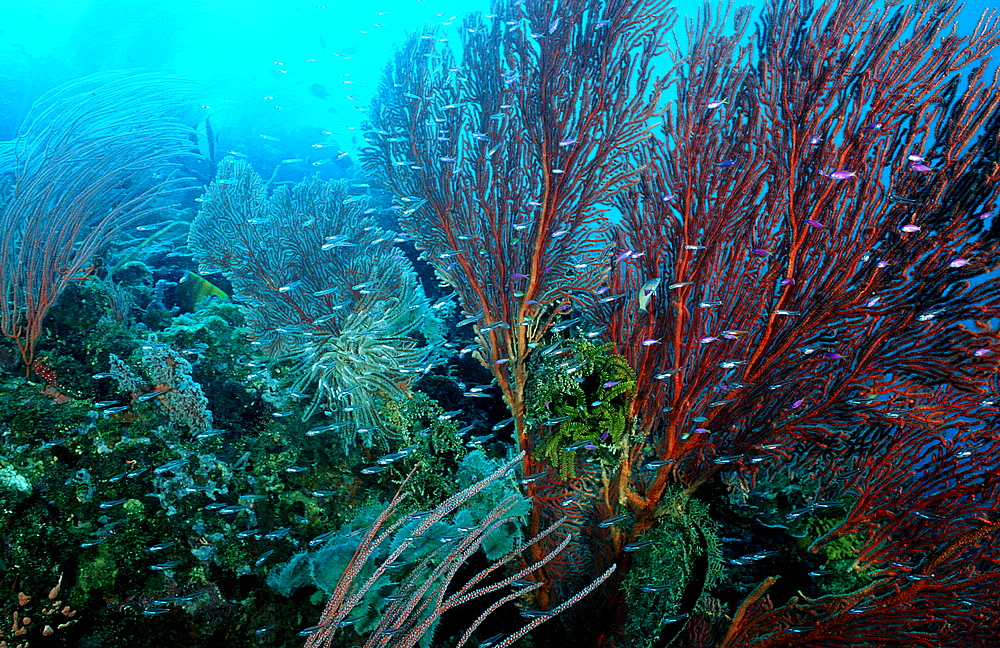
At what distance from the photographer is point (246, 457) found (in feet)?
13.4

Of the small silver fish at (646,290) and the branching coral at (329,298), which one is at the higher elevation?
the branching coral at (329,298)

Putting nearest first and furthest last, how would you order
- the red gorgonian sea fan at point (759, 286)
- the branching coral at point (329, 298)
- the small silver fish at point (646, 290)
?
the red gorgonian sea fan at point (759, 286) → the small silver fish at point (646, 290) → the branching coral at point (329, 298)

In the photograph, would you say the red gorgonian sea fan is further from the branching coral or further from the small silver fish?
the branching coral

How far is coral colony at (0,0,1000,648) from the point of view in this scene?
3133mm

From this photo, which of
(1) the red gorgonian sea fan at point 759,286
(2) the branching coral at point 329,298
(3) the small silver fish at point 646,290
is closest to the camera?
(1) the red gorgonian sea fan at point 759,286

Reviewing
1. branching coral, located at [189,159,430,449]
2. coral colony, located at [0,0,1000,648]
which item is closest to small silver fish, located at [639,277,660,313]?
coral colony, located at [0,0,1000,648]

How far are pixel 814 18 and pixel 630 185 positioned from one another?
1.71 meters

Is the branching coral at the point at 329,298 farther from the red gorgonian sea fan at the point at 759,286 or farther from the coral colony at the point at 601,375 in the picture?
the red gorgonian sea fan at the point at 759,286

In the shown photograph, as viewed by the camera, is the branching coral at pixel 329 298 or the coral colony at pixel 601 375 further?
the branching coral at pixel 329 298

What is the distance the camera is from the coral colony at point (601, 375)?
3.13m

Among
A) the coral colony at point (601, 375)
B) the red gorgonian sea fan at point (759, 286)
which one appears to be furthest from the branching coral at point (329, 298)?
the red gorgonian sea fan at point (759, 286)

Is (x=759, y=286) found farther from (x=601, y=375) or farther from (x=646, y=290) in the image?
(x=601, y=375)

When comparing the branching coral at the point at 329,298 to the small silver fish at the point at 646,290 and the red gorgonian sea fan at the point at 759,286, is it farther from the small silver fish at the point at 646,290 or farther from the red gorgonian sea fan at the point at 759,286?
the small silver fish at the point at 646,290

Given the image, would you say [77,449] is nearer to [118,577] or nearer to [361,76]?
[118,577]
